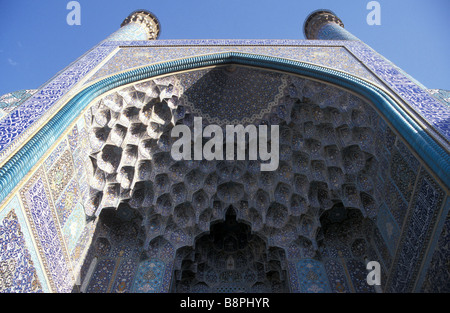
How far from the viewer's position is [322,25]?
29.2ft

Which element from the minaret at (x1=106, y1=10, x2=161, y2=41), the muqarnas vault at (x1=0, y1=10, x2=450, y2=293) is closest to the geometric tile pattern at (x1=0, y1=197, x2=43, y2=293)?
the muqarnas vault at (x1=0, y1=10, x2=450, y2=293)

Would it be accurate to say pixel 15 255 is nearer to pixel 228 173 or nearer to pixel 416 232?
pixel 228 173

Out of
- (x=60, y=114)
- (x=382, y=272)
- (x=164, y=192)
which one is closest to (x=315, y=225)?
(x=382, y=272)

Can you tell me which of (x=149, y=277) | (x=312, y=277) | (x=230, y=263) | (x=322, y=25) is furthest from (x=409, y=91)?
(x=322, y=25)

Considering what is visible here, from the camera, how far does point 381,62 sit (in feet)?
17.7

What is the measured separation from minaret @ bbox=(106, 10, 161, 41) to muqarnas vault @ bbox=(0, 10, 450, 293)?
1723 mm

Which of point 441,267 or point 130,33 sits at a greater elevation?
point 130,33

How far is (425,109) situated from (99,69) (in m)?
4.41

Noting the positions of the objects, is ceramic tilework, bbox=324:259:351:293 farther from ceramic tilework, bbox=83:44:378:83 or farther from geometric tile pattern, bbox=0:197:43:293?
geometric tile pattern, bbox=0:197:43:293

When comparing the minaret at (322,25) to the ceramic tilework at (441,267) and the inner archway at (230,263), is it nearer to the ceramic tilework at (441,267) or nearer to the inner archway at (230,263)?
the inner archway at (230,263)

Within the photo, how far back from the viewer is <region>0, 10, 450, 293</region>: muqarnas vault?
410 centimetres

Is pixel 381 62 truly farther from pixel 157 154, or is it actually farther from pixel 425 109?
pixel 157 154

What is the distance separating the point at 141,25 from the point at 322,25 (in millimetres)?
4551

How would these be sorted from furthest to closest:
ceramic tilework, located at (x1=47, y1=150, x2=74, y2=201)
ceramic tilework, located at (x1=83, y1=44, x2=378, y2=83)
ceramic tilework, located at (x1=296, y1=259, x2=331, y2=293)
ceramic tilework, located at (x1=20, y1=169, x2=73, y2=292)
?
ceramic tilework, located at (x1=83, y1=44, x2=378, y2=83)
ceramic tilework, located at (x1=296, y1=259, x2=331, y2=293)
ceramic tilework, located at (x1=47, y1=150, x2=74, y2=201)
ceramic tilework, located at (x1=20, y1=169, x2=73, y2=292)
